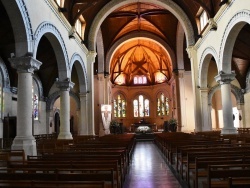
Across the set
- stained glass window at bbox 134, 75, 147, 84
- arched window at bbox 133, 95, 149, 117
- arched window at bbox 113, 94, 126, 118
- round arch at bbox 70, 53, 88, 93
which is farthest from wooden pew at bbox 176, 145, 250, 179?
stained glass window at bbox 134, 75, 147, 84

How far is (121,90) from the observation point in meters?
43.9

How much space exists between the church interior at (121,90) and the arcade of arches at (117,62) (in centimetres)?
8

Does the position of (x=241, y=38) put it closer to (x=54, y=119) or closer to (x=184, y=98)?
(x=184, y=98)

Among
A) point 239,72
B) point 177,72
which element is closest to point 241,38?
point 239,72

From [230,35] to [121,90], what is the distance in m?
29.1

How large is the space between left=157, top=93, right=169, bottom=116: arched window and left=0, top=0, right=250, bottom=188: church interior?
6.3 inches

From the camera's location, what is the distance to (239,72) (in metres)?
28.3

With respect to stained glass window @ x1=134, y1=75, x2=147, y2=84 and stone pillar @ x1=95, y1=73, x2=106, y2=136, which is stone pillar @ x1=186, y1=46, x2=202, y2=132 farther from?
stained glass window @ x1=134, y1=75, x2=147, y2=84

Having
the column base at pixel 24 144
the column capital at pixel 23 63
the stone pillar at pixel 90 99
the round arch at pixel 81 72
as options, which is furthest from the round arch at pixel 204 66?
the column base at pixel 24 144

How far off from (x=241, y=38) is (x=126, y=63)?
78.3 ft

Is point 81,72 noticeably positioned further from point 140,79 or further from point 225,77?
point 140,79

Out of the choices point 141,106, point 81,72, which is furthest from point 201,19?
point 141,106

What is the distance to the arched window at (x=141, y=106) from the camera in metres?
44.1

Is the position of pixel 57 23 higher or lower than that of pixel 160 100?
higher
